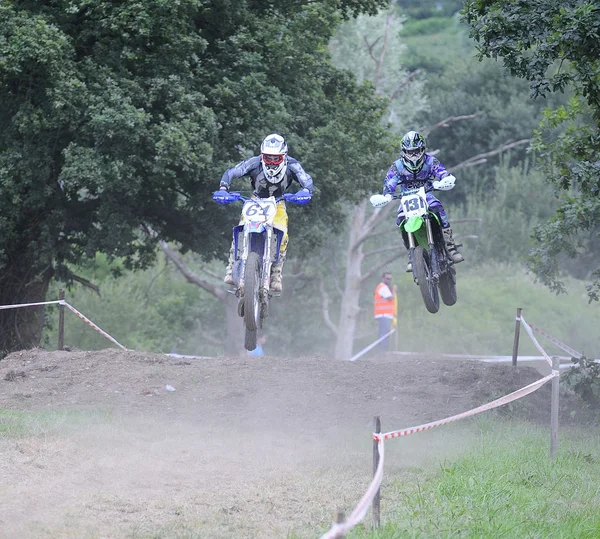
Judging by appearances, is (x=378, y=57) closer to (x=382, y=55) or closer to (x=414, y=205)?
(x=382, y=55)

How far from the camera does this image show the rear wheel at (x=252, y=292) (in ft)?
38.3

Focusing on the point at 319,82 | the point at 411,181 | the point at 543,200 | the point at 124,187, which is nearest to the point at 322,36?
the point at 319,82

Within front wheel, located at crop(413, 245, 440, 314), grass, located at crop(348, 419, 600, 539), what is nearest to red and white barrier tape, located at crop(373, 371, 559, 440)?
grass, located at crop(348, 419, 600, 539)

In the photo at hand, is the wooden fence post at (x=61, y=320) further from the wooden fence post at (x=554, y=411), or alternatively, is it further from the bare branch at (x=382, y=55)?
the bare branch at (x=382, y=55)

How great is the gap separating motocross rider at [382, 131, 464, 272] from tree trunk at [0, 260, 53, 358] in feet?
33.3

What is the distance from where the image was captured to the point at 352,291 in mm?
37094

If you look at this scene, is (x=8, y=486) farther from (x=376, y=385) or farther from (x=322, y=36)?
(x=322, y=36)

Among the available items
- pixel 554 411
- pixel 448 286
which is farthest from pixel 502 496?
pixel 448 286

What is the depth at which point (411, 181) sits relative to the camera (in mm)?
12812

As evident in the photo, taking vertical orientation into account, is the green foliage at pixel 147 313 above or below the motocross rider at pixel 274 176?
below

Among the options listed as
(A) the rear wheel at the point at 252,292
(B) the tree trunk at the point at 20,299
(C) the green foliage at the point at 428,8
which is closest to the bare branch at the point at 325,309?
(B) the tree trunk at the point at 20,299

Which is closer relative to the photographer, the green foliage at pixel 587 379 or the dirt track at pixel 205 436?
the dirt track at pixel 205 436

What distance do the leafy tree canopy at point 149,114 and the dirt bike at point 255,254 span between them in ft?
17.9

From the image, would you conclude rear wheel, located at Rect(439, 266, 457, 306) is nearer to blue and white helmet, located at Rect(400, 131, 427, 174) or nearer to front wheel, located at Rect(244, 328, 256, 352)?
blue and white helmet, located at Rect(400, 131, 427, 174)
